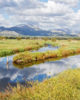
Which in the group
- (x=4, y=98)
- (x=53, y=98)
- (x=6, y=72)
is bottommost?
(x=6, y=72)

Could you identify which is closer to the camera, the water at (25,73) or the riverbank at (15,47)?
the water at (25,73)

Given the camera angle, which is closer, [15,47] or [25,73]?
[25,73]

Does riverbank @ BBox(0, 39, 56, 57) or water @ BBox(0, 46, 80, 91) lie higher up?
riverbank @ BBox(0, 39, 56, 57)

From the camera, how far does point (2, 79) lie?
84.9 feet

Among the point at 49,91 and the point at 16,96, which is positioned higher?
the point at 49,91

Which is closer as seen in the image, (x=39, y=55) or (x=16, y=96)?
(x=16, y=96)

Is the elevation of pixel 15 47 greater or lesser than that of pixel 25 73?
greater

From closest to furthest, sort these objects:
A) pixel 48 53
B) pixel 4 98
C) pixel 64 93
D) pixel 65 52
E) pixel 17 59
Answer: pixel 64 93 < pixel 4 98 < pixel 17 59 < pixel 48 53 < pixel 65 52

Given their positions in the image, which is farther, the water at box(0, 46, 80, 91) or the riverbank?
the riverbank

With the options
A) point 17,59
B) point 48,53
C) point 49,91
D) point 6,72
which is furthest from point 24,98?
point 48,53

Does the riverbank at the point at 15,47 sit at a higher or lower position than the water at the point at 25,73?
higher

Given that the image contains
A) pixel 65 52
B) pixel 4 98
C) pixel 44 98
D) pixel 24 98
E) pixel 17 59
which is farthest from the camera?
pixel 65 52

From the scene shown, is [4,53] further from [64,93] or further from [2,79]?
[64,93]

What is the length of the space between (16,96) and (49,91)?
3.31 m
